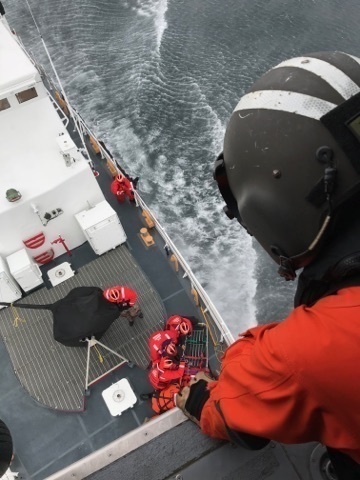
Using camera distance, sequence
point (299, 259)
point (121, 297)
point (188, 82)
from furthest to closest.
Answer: point (188, 82)
point (121, 297)
point (299, 259)

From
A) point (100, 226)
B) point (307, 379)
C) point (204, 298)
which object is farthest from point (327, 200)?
point (100, 226)

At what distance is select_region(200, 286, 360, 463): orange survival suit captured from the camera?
70.7 inches

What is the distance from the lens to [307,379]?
187cm

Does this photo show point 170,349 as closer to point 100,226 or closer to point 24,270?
point 100,226

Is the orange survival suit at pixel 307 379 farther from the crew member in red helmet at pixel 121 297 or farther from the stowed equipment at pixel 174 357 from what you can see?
the crew member in red helmet at pixel 121 297

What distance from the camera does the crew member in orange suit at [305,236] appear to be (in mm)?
1854

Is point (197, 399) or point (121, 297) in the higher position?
point (197, 399)

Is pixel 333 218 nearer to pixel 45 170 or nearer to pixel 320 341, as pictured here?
pixel 320 341

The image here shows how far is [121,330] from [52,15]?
19450mm

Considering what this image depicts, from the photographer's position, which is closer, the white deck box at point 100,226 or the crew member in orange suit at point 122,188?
the white deck box at point 100,226

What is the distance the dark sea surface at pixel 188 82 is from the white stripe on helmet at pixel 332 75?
8.90 m

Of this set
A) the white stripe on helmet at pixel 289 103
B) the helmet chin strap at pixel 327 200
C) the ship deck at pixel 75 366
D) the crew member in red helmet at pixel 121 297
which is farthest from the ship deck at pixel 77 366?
the white stripe on helmet at pixel 289 103

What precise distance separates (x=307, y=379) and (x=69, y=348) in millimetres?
6526

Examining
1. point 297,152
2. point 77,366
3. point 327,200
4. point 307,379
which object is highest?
point 297,152
